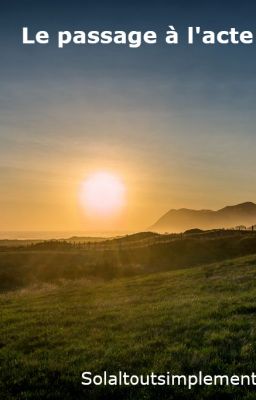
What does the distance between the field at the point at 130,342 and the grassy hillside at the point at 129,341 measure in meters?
0.03

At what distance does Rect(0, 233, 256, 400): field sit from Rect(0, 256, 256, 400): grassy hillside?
0.11 feet

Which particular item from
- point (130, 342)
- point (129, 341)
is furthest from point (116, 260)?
point (130, 342)

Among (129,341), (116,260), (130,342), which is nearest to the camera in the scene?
(130,342)

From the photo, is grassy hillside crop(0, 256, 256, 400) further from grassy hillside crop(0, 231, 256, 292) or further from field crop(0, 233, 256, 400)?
grassy hillside crop(0, 231, 256, 292)

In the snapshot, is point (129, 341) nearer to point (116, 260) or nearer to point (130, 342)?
point (130, 342)

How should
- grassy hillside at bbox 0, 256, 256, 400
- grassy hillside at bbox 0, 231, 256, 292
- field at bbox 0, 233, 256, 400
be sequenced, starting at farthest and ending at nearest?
grassy hillside at bbox 0, 231, 256, 292 < grassy hillside at bbox 0, 256, 256, 400 < field at bbox 0, 233, 256, 400

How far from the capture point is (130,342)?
16656 millimetres

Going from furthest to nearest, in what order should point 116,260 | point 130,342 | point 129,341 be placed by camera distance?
1. point 116,260
2. point 129,341
3. point 130,342

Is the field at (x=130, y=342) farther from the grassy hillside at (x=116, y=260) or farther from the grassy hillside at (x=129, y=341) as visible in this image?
the grassy hillside at (x=116, y=260)

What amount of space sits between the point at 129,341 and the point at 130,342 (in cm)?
18

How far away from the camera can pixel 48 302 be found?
31297 millimetres

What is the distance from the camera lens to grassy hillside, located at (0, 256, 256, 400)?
1248cm

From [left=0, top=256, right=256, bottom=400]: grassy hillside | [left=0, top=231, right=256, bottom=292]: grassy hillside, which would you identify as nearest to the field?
[left=0, top=256, right=256, bottom=400]: grassy hillside

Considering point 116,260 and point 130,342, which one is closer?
point 130,342
